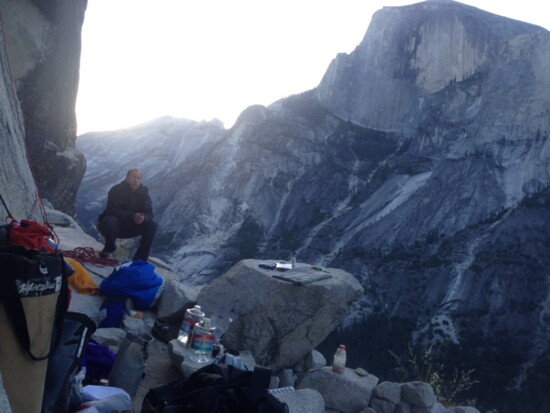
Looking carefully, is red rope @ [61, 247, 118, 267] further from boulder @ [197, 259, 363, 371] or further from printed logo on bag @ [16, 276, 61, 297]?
printed logo on bag @ [16, 276, 61, 297]

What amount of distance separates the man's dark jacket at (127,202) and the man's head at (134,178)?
2.9 inches

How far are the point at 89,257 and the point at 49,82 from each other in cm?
656

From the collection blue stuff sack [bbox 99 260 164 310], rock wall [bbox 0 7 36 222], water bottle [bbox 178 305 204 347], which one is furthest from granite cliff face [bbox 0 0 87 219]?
water bottle [bbox 178 305 204 347]

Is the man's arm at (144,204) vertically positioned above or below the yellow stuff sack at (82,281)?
above

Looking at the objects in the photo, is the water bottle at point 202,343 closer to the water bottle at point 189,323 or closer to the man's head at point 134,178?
the water bottle at point 189,323

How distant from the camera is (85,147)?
85062mm

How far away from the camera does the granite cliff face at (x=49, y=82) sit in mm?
10977

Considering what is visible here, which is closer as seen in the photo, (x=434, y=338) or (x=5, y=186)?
(x=5, y=186)

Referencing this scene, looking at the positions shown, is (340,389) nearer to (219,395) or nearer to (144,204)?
(219,395)

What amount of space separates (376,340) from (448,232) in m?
17.7

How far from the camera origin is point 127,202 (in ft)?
23.3

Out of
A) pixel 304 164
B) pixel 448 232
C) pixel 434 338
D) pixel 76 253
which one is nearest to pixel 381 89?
pixel 304 164

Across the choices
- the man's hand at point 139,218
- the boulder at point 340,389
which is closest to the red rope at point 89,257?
the man's hand at point 139,218

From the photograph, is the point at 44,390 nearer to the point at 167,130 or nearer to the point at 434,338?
the point at 434,338
